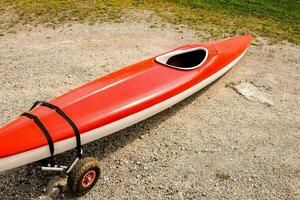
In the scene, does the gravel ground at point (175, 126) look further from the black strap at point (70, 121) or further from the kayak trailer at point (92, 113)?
the black strap at point (70, 121)

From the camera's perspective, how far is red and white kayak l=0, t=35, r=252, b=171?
20.7ft

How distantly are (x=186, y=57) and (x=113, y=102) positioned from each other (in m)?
3.69

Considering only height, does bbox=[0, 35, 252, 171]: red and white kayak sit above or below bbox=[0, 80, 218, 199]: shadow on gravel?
above

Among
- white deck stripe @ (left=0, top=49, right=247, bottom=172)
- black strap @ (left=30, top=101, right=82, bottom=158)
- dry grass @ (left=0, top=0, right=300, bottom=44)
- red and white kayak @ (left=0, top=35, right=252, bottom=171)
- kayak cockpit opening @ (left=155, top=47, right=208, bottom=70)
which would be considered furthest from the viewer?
dry grass @ (left=0, top=0, right=300, bottom=44)

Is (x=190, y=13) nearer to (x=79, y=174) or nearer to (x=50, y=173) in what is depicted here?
(x=50, y=173)

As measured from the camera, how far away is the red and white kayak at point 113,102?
20.7 feet

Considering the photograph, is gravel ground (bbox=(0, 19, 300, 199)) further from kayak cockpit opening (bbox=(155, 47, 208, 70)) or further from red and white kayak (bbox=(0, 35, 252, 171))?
kayak cockpit opening (bbox=(155, 47, 208, 70))

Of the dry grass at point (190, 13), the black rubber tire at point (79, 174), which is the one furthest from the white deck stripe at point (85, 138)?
the dry grass at point (190, 13)

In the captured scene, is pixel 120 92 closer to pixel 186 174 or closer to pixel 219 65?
pixel 186 174

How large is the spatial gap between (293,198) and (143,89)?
4.08m

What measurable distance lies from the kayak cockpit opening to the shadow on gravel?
64.3 inches

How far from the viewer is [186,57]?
10289 millimetres

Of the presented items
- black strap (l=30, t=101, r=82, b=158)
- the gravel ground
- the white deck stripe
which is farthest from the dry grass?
black strap (l=30, t=101, r=82, b=158)

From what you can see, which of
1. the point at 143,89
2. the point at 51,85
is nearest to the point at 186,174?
the point at 143,89
